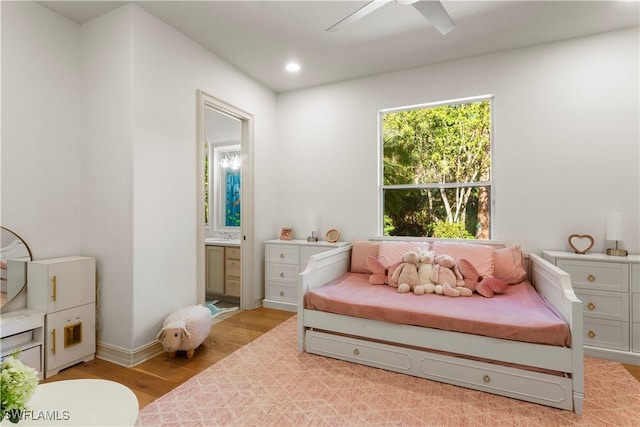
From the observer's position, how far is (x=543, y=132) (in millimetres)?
3010

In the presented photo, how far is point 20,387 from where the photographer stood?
3.53 feet

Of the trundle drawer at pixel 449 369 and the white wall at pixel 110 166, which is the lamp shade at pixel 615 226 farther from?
the white wall at pixel 110 166

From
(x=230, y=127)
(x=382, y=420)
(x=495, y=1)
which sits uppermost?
(x=495, y=1)

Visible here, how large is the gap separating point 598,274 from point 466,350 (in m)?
1.44

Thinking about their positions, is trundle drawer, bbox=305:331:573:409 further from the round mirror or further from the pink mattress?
the round mirror

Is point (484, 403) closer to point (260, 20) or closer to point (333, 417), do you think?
point (333, 417)

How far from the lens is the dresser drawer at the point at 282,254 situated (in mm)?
3708

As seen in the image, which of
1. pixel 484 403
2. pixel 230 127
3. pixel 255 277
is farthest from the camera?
pixel 230 127

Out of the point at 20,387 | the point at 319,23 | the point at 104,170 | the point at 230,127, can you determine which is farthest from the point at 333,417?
the point at 230,127

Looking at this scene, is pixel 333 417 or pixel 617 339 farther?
pixel 617 339

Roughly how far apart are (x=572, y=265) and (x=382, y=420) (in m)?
2.08

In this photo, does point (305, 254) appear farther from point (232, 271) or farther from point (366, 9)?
point (366, 9)

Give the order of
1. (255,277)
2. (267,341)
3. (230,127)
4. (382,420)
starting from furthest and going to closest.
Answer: (230,127)
(255,277)
(267,341)
(382,420)

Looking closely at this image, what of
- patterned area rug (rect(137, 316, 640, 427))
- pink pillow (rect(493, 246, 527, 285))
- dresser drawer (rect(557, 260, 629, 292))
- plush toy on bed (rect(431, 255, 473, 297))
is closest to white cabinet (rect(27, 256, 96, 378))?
patterned area rug (rect(137, 316, 640, 427))
